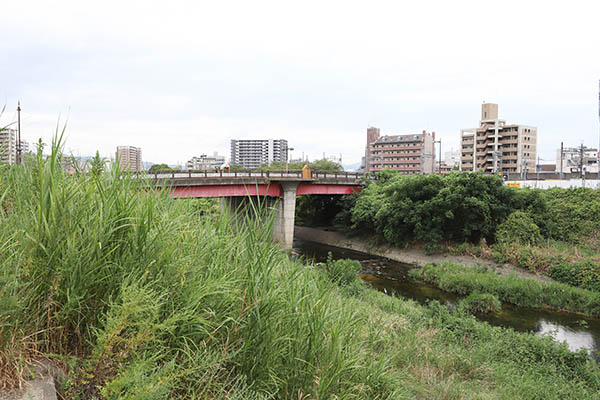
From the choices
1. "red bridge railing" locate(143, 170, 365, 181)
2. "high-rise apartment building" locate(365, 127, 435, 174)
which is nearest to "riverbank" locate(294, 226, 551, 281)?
"red bridge railing" locate(143, 170, 365, 181)

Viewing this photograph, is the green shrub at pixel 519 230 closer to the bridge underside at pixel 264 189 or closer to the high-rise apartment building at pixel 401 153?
the bridge underside at pixel 264 189

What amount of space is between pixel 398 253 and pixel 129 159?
2615cm

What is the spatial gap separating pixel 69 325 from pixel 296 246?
32487mm

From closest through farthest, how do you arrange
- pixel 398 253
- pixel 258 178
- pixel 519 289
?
pixel 519 289, pixel 398 253, pixel 258 178

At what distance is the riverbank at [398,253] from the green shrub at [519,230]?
85.2 inches

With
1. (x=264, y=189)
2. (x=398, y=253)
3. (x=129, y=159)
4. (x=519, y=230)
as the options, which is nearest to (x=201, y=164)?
(x=264, y=189)

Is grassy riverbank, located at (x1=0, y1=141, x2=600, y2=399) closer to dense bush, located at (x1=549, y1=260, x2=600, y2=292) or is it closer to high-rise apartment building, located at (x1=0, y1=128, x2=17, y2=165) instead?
high-rise apartment building, located at (x1=0, y1=128, x2=17, y2=165)

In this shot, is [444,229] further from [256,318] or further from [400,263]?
[256,318]

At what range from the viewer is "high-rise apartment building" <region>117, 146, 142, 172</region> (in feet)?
14.6

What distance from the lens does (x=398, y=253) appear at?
1140 inches

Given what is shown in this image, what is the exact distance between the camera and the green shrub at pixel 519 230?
973 inches

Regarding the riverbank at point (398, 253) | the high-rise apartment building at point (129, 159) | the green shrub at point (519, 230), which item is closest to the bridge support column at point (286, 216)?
the riverbank at point (398, 253)

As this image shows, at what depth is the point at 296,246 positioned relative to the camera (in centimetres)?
3541

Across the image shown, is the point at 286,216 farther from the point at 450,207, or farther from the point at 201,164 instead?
the point at 201,164
